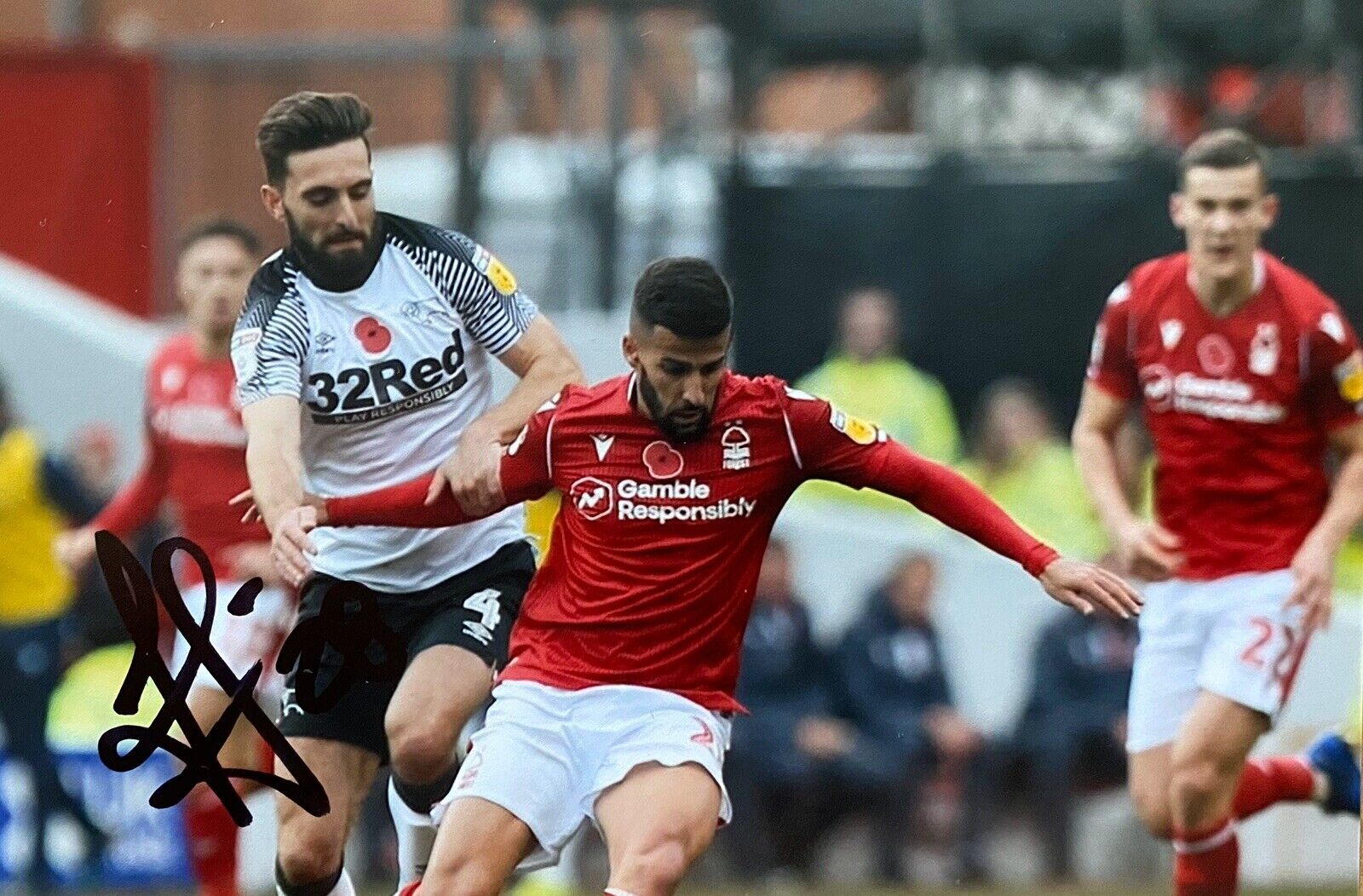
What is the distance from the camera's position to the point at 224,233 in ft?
24.0

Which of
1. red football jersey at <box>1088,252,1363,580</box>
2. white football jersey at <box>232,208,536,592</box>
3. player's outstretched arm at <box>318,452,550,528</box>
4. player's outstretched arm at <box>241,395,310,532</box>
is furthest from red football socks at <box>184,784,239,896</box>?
red football jersey at <box>1088,252,1363,580</box>

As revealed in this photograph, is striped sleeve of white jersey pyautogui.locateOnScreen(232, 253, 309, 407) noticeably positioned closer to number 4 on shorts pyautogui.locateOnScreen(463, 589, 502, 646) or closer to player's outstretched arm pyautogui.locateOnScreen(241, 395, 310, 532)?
player's outstretched arm pyautogui.locateOnScreen(241, 395, 310, 532)

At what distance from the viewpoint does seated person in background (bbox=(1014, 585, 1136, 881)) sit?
914cm

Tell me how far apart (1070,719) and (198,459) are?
3288 millimetres

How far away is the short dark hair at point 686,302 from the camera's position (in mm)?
5441

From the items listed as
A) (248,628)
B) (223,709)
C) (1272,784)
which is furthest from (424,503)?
(1272,784)

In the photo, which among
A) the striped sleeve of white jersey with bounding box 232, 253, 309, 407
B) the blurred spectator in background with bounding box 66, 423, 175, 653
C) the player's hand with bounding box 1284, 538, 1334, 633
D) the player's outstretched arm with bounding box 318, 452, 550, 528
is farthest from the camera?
the blurred spectator in background with bounding box 66, 423, 175, 653

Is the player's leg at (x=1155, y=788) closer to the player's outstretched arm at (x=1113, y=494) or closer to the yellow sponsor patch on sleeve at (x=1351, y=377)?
the player's outstretched arm at (x=1113, y=494)

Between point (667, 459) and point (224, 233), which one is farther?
point (224, 233)

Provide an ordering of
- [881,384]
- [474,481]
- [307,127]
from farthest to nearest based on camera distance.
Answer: [881,384] → [307,127] → [474,481]

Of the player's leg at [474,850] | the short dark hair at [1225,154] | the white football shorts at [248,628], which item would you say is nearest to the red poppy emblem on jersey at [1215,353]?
the short dark hair at [1225,154]

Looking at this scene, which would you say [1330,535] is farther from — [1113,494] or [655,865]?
[655,865]

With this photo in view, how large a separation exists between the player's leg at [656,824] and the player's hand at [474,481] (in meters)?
0.69

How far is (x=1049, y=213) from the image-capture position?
8.58 m
